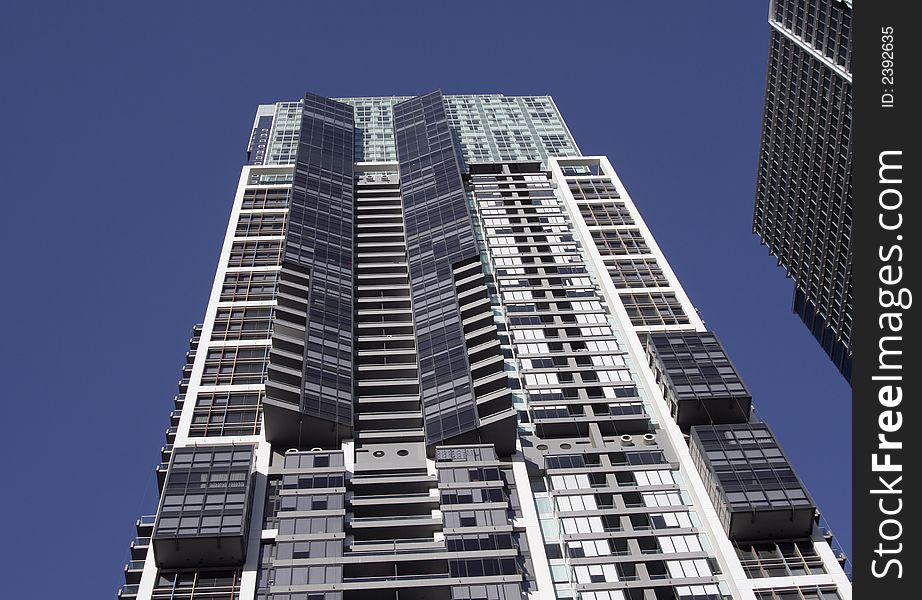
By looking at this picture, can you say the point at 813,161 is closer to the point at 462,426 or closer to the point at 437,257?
the point at 437,257

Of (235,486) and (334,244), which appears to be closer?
(235,486)

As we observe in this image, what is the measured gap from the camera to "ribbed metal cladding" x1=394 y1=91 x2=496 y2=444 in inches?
4710

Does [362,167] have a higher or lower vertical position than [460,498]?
higher

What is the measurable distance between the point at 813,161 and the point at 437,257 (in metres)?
50.5

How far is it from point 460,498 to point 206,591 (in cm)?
2466

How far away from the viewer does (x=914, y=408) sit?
56.8 meters

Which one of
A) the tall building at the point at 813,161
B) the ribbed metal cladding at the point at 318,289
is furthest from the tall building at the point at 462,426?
the tall building at the point at 813,161

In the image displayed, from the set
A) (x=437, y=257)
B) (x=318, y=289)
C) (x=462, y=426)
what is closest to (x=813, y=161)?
(x=437, y=257)

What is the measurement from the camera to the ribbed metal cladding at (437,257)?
4710 inches

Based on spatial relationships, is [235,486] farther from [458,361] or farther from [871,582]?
[871,582]

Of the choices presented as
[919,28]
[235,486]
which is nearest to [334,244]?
[235,486]

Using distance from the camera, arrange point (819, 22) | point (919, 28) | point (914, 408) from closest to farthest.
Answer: point (914, 408) → point (919, 28) → point (819, 22)

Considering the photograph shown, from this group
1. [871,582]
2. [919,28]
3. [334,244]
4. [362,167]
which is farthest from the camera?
[362,167]

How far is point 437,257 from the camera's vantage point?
150250 mm
